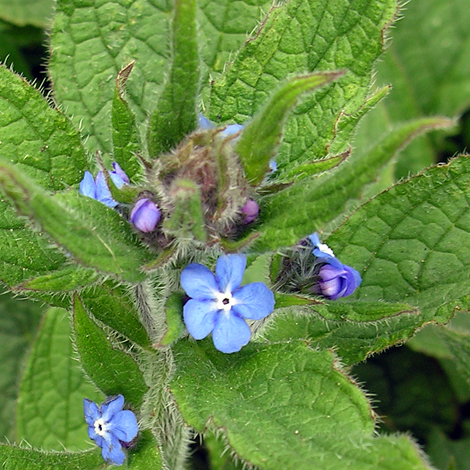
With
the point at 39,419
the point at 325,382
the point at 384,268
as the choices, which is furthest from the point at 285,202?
the point at 39,419

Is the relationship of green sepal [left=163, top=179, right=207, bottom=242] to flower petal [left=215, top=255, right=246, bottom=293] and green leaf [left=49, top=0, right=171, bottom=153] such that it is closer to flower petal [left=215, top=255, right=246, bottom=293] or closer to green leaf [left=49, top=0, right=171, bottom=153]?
flower petal [left=215, top=255, right=246, bottom=293]

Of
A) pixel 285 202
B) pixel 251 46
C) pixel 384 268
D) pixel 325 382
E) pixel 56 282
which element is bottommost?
pixel 384 268

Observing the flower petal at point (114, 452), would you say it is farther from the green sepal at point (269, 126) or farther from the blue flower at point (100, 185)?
the green sepal at point (269, 126)

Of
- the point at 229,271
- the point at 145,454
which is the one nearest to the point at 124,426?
the point at 145,454

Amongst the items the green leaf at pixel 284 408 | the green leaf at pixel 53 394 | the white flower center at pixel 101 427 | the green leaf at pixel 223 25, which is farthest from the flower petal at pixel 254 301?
the green leaf at pixel 53 394

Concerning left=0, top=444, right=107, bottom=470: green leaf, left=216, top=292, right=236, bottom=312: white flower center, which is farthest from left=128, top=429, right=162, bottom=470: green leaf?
left=216, top=292, right=236, bottom=312: white flower center

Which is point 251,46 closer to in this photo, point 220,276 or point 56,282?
point 220,276
